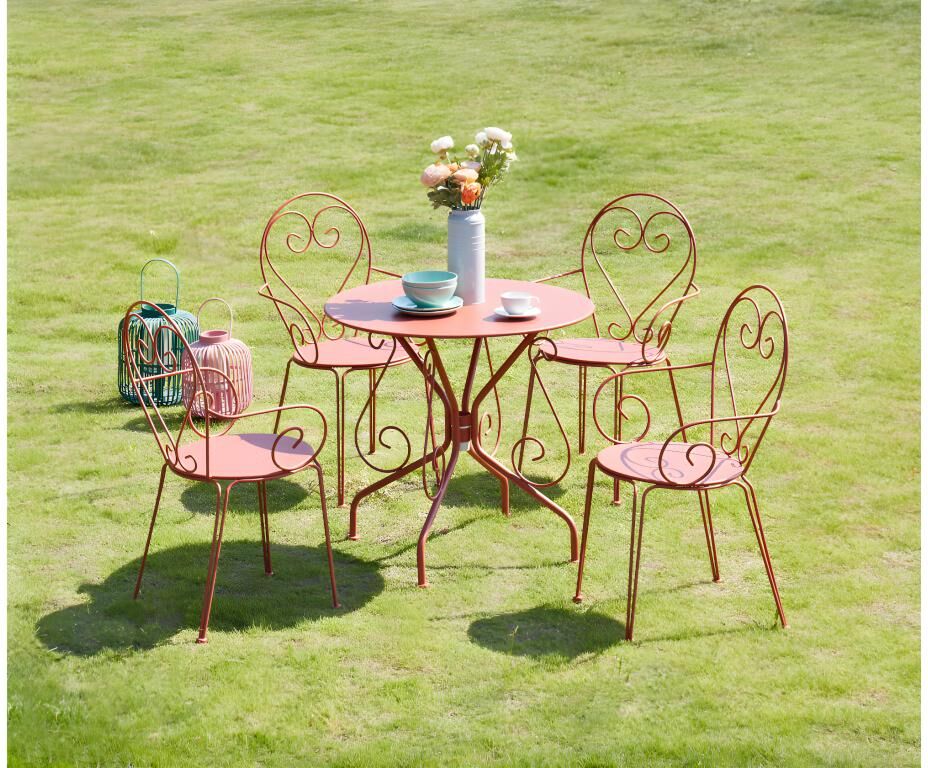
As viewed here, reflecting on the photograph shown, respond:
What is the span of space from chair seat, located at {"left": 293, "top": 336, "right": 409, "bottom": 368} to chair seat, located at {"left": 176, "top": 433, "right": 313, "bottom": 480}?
0.57m

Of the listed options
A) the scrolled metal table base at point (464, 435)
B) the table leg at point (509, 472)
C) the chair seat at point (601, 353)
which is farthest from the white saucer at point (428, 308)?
the chair seat at point (601, 353)

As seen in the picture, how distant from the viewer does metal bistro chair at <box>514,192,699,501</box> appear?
17.6 feet

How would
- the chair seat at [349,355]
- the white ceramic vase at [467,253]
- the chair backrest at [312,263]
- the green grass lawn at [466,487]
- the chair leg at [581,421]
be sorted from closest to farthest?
the green grass lawn at [466,487], the white ceramic vase at [467,253], the chair seat at [349,355], the chair leg at [581,421], the chair backrest at [312,263]

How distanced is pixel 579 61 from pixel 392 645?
1293cm

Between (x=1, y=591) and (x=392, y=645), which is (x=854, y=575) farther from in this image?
(x=1, y=591)

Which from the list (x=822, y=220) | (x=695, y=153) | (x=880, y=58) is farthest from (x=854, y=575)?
(x=880, y=58)

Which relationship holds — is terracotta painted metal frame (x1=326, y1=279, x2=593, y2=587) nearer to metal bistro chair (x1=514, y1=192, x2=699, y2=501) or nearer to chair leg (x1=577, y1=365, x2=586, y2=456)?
metal bistro chair (x1=514, y1=192, x2=699, y2=501)

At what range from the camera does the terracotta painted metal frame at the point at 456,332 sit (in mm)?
4688

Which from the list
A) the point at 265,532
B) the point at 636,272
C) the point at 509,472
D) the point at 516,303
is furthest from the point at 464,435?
the point at 636,272

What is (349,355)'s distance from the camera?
17.7ft

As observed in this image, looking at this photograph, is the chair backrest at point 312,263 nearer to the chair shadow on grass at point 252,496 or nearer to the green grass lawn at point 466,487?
the green grass lawn at point 466,487

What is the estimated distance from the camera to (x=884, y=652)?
435cm

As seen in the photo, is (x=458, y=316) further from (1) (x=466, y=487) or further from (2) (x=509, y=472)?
(1) (x=466, y=487)

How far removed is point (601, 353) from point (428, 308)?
0.92m
